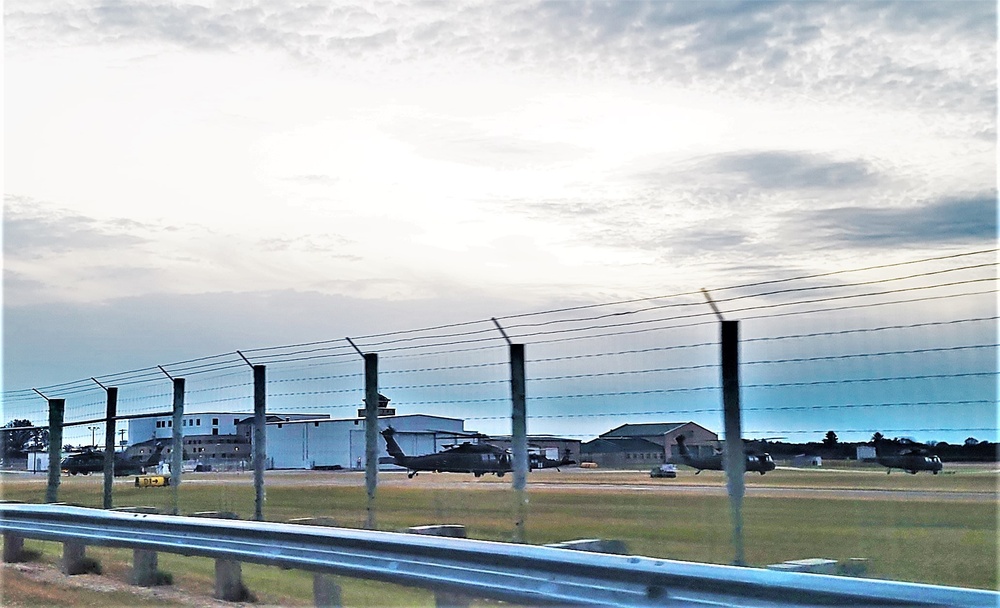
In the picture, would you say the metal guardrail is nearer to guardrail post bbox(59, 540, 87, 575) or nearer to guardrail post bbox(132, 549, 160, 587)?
guardrail post bbox(132, 549, 160, 587)

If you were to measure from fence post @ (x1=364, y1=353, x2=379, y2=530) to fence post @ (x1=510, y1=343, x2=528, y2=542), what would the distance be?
1.63 m

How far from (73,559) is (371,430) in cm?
288

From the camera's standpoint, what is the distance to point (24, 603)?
26.8 feet

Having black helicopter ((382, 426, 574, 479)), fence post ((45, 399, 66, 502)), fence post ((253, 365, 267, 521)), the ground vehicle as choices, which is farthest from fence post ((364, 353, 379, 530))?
fence post ((45, 399, 66, 502))

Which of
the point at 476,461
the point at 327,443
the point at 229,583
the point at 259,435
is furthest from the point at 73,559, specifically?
the point at 327,443

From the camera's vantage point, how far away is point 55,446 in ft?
51.6

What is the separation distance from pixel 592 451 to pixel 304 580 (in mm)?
2561

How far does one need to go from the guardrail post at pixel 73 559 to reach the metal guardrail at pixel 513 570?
4.50 feet

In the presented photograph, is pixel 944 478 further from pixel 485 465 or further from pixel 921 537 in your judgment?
pixel 485 465

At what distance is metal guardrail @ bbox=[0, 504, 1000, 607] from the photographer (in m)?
4.39

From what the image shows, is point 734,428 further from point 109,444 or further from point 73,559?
point 109,444

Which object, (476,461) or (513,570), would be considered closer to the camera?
(513,570)

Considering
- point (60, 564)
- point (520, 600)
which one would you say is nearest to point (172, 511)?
point (60, 564)

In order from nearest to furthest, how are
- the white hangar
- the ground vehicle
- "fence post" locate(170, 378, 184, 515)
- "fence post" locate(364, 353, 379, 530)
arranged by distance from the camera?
the ground vehicle, "fence post" locate(364, 353, 379, 530), "fence post" locate(170, 378, 184, 515), the white hangar
